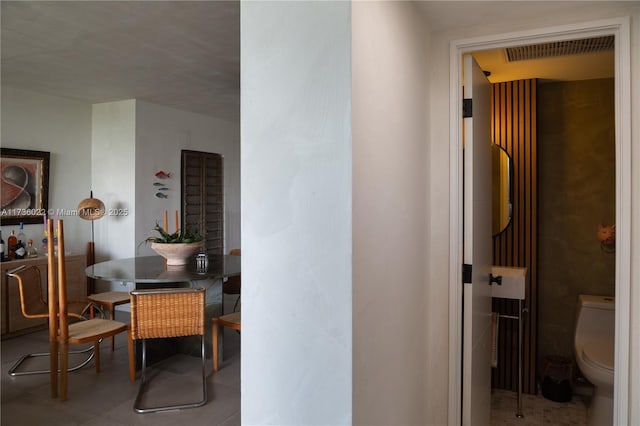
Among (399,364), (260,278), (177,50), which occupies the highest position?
(177,50)

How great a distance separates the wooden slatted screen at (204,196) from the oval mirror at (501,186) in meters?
4.05

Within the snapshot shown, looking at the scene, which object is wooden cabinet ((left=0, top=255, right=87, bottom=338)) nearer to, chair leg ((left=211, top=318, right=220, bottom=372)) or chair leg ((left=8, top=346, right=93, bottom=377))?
chair leg ((left=8, top=346, right=93, bottom=377))

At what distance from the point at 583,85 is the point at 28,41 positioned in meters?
4.25

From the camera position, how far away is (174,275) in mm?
3418

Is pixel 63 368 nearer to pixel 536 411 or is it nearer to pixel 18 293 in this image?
pixel 18 293

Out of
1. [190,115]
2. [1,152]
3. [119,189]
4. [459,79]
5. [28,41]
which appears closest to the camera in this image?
[459,79]

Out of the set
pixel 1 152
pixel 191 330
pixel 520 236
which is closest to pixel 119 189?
pixel 1 152

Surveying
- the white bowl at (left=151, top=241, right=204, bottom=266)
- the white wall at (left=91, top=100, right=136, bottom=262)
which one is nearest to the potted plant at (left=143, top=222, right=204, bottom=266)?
the white bowl at (left=151, top=241, right=204, bottom=266)

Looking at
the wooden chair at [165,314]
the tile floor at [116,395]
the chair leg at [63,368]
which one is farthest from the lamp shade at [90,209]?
the wooden chair at [165,314]

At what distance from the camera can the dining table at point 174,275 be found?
131 inches

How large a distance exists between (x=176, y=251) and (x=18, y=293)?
6.35ft

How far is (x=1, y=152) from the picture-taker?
181 inches

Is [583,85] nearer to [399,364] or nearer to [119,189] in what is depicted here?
[399,364]

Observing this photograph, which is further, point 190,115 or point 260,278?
point 190,115
